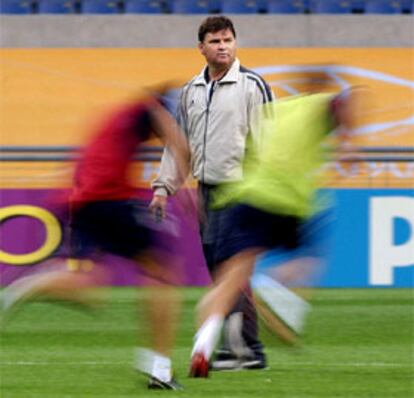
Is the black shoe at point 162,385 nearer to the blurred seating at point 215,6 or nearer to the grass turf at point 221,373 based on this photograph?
the grass turf at point 221,373

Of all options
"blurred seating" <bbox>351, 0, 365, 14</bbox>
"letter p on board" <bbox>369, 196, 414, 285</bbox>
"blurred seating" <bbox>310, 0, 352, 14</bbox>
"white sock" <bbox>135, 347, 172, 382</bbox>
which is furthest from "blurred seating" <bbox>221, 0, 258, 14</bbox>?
"white sock" <bbox>135, 347, 172, 382</bbox>

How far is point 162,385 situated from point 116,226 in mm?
738

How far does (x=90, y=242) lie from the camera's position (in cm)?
707

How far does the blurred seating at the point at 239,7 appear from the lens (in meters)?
22.5

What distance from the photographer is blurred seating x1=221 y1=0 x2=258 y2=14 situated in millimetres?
22522

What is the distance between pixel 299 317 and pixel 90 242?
132cm

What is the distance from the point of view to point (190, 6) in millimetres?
22594

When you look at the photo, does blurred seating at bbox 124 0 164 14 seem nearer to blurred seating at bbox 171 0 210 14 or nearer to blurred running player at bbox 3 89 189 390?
blurred seating at bbox 171 0 210 14

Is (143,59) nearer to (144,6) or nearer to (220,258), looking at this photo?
(144,6)

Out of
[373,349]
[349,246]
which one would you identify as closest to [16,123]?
[349,246]

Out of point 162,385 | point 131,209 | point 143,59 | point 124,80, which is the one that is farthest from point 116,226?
point 143,59

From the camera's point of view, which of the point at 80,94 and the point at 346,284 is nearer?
the point at 346,284

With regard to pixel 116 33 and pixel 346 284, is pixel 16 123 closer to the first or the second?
pixel 116 33

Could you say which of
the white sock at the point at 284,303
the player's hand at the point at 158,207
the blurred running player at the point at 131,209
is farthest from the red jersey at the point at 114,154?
the white sock at the point at 284,303
